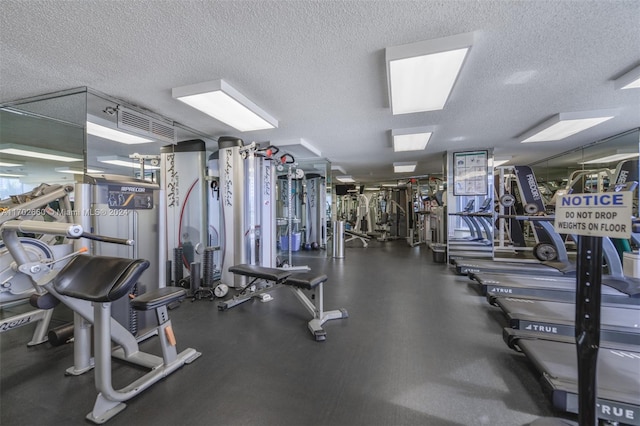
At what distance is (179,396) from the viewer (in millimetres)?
1596

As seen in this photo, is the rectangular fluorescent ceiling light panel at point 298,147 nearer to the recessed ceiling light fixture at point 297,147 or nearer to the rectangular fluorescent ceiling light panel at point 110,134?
the recessed ceiling light fixture at point 297,147

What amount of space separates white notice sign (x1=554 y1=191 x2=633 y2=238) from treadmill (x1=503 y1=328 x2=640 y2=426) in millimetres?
932

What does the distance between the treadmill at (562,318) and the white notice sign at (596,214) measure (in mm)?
1245

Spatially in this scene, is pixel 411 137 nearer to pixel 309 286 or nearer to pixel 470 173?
pixel 470 173

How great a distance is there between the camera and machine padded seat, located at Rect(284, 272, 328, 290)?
7.95ft

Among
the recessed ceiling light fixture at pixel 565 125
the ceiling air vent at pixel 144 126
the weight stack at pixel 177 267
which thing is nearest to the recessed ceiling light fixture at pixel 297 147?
the ceiling air vent at pixel 144 126

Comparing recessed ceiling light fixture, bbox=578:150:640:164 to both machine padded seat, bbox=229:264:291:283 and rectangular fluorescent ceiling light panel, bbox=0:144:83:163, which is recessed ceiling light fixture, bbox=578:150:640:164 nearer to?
machine padded seat, bbox=229:264:291:283

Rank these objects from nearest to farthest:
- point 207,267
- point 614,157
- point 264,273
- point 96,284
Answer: point 96,284 → point 264,273 → point 207,267 → point 614,157

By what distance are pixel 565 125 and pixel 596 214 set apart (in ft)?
12.4

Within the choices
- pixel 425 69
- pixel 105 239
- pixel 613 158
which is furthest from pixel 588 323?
pixel 613 158

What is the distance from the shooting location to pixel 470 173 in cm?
559

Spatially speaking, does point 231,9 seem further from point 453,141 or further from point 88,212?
point 453,141

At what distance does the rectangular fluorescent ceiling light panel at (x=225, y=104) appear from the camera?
2.46 metres

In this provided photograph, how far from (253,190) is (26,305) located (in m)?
2.97
